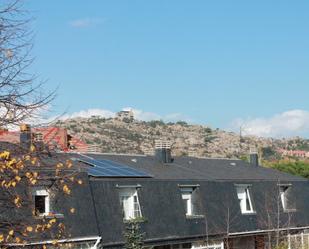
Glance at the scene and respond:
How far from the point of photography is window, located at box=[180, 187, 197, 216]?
32.2 metres

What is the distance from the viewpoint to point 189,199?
32625 mm

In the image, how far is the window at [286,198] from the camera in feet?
128

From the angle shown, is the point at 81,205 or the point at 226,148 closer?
the point at 81,205

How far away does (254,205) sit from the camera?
36250 mm

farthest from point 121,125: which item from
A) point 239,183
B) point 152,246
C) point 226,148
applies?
point 152,246

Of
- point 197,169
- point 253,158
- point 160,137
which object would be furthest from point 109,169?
point 160,137

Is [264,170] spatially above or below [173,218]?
above

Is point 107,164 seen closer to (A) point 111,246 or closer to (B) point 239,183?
(A) point 111,246

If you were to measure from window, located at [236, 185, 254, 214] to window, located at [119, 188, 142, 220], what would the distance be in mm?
8476

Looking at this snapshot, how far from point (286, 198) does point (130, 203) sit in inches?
534

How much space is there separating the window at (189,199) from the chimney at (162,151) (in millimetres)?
5115

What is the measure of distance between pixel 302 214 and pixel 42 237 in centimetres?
2106

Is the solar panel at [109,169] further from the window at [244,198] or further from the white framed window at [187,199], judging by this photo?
the window at [244,198]

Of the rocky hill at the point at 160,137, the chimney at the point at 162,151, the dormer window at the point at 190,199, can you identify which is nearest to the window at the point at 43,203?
the dormer window at the point at 190,199
